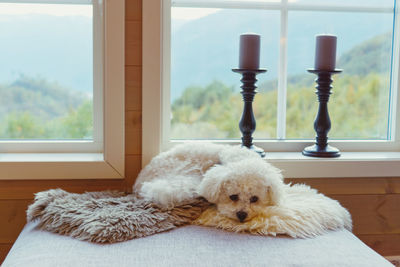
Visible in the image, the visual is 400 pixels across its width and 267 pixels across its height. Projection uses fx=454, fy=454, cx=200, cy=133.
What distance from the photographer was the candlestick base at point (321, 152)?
5.80 feet

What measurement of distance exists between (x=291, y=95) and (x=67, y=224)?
1.07 meters

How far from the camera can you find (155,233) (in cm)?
128

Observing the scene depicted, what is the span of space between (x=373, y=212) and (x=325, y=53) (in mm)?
670

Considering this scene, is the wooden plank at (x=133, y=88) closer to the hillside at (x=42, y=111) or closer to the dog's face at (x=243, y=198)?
the hillside at (x=42, y=111)

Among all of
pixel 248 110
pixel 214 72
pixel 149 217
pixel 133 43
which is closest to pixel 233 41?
pixel 214 72

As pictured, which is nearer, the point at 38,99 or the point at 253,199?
the point at 253,199

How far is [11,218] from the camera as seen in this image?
1682mm

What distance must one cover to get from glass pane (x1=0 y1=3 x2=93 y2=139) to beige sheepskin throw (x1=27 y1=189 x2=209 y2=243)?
43cm

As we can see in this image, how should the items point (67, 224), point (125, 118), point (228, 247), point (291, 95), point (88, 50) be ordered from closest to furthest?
point (228, 247) < point (67, 224) < point (125, 118) < point (88, 50) < point (291, 95)

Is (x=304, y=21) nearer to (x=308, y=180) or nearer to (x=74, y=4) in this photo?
(x=308, y=180)

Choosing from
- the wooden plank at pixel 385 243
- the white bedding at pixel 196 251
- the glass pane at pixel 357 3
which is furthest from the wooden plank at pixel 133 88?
the wooden plank at pixel 385 243

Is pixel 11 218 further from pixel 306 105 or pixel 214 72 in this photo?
pixel 306 105

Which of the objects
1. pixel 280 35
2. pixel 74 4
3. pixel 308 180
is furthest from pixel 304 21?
pixel 74 4

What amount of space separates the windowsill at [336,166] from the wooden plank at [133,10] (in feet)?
2.35
